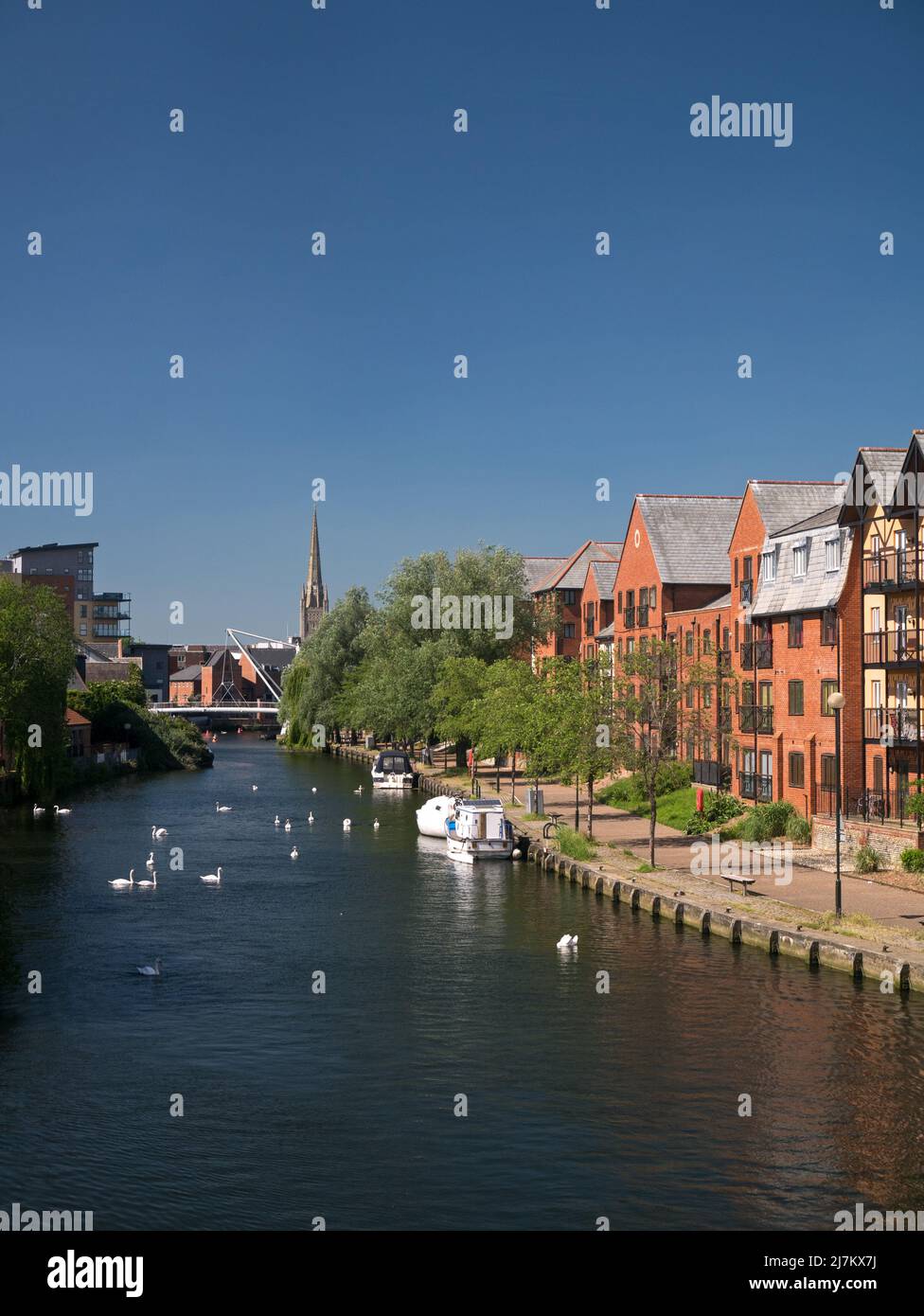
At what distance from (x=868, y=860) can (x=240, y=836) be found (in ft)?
114

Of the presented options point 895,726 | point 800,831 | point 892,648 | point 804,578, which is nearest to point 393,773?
point 804,578

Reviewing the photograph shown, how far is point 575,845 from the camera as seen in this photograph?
52.8 meters

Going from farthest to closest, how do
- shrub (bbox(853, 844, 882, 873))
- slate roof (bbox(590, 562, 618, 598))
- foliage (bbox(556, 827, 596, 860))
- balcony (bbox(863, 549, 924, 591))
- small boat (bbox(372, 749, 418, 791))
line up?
small boat (bbox(372, 749, 418, 791)), slate roof (bbox(590, 562, 618, 598)), foliage (bbox(556, 827, 596, 860)), balcony (bbox(863, 549, 924, 591)), shrub (bbox(853, 844, 882, 873))

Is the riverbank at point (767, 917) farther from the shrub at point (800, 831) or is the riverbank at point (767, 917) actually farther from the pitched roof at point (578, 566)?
the pitched roof at point (578, 566)

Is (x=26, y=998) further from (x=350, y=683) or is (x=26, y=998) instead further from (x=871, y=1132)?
(x=350, y=683)

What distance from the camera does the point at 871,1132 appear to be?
23.2 m

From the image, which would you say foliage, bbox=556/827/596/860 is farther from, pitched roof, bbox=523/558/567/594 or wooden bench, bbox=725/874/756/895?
pitched roof, bbox=523/558/567/594

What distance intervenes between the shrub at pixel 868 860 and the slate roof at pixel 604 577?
5157 centimetres

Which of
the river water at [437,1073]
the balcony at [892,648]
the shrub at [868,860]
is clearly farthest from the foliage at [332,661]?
the shrub at [868,860]

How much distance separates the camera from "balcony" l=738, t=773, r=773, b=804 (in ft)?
182

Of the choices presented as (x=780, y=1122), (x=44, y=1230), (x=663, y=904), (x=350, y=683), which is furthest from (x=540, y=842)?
(x=350, y=683)

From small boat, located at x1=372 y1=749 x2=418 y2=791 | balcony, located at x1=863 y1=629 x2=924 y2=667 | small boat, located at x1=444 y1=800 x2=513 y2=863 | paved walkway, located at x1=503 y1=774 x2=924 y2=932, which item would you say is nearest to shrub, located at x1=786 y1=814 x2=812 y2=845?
paved walkway, located at x1=503 y1=774 x2=924 y2=932

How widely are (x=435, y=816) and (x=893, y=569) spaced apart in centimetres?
2731

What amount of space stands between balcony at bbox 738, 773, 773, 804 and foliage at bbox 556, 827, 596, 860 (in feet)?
25.9
